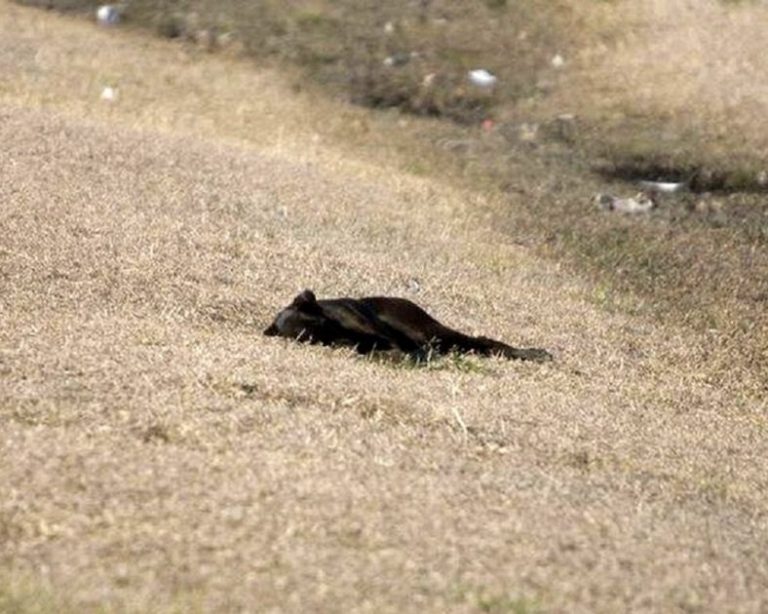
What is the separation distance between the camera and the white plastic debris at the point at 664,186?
13.7 m

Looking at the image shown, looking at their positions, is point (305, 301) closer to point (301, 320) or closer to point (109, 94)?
point (301, 320)

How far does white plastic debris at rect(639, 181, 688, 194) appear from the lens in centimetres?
1373

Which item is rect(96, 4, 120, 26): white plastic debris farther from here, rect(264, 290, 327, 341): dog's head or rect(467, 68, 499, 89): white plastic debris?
rect(264, 290, 327, 341): dog's head

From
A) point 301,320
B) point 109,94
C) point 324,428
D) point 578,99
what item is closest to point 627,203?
point 578,99

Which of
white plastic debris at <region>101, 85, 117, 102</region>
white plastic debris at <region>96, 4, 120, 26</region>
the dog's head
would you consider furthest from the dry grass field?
white plastic debris at <region>96, 4, 120, 26</region>

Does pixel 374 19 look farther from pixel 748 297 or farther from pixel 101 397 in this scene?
pixel 101 397

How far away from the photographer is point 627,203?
43.2 feet

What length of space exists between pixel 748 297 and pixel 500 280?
139 centimetres

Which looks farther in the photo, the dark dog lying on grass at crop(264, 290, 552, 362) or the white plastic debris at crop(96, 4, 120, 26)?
the white plastic debris at crop(96, 4, 120, 26)

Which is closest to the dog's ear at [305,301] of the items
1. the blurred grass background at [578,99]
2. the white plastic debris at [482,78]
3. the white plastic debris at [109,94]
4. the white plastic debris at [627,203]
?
the blurred grass background at [578,99]

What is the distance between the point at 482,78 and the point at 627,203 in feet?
14.3

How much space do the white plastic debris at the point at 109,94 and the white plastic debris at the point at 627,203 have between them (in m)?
4.00

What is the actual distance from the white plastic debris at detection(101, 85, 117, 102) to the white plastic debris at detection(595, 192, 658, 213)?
4.00m

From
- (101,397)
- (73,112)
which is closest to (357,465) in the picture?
(101,397)
